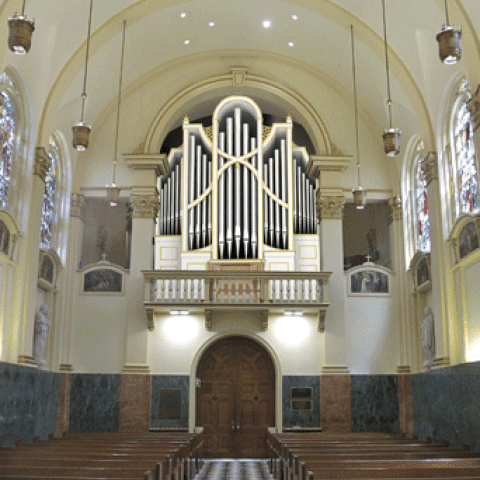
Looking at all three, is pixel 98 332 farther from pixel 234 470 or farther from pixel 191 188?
pixel 234 470

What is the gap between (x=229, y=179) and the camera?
672 inches

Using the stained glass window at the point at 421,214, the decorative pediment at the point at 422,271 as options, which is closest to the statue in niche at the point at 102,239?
the decorative pediment at the point at 422,271

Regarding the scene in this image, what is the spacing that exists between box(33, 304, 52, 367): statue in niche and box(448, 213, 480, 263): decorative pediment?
898cm

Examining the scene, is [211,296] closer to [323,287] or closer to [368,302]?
[323,287]

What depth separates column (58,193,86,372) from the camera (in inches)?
626

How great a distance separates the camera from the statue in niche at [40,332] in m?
14.4

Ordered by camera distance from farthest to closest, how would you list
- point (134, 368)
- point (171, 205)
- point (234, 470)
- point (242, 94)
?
point (242, 94) < point (171, 205) < point (134, 368) < point (234, 470)

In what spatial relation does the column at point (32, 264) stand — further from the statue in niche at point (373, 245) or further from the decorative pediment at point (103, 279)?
the statue in niche at point (373, 245)

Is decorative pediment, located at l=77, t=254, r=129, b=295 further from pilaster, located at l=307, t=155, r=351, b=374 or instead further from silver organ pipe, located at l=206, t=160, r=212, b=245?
pilaster, located at l=307, t=155, r=351, b=374

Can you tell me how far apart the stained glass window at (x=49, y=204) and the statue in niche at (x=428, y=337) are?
9047mm

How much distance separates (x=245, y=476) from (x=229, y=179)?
25.0 ft

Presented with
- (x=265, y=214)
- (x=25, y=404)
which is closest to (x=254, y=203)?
(x=265, y=214)

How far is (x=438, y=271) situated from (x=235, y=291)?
15.9 feet

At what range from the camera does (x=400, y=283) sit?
54.2 ft
